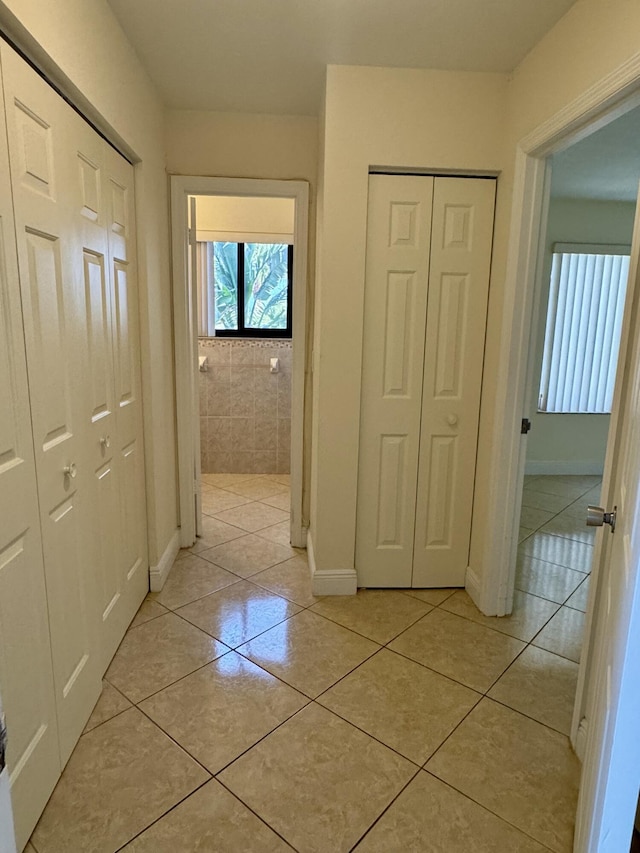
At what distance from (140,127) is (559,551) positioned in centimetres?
336

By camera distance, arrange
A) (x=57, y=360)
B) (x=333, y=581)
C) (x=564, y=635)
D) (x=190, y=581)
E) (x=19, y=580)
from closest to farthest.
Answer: (x=19, y=580) → (x=57, y=360) → (x=564, y=635) → (x=333, y=581) → (x=190, y=581)

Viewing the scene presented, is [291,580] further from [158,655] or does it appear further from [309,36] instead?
[309,36]

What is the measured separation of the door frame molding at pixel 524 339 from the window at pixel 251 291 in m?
2.75

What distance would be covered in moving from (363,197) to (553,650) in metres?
2.20

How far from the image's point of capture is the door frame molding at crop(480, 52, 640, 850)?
5.22ft

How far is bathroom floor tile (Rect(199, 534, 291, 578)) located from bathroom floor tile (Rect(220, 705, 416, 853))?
47.5 inches

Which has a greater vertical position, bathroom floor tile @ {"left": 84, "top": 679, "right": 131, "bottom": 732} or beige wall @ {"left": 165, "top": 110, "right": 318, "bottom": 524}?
beige wall @ {"left": 165, "top": 110, "right": 318, "bottom": 524}

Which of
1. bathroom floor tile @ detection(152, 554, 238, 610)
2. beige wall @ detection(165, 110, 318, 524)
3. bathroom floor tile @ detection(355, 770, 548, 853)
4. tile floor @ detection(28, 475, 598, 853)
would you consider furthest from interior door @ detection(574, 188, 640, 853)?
beige wall @ detection(165, 110, 318, 524)

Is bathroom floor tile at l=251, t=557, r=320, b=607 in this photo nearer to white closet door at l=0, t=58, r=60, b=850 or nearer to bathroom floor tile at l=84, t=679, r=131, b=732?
bathroom floor tile at l=84, t=679, r=131, b=732

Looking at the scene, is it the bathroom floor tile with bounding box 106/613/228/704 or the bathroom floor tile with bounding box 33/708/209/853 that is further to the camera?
the bathroom floor tile with bounding box 106/613/228/704

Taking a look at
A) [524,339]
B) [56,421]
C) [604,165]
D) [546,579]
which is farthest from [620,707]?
[604,165]

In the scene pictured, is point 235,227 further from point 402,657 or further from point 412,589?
point 402,657

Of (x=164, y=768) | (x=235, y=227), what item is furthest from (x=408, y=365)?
(x=235, y=227)

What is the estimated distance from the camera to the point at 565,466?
200 inches
